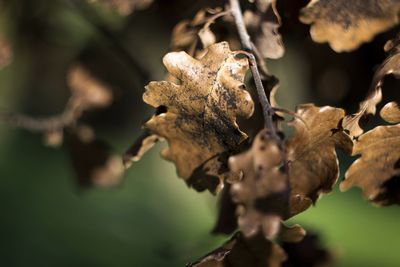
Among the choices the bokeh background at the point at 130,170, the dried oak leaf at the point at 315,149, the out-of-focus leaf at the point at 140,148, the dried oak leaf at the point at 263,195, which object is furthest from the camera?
the bokeh background at the point at 130,170

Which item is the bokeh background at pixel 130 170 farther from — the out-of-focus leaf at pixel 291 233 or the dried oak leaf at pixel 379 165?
the out-of-focus leaf at pixel 291 233

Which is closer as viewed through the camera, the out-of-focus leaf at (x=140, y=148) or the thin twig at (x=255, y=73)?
the thin twig at (x=255, y=73)

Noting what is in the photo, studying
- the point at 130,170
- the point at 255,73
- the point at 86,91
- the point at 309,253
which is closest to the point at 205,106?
the point at 255,73

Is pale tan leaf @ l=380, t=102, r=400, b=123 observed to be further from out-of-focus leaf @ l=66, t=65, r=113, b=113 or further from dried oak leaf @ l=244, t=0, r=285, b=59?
out-of-focus leaf @ l=66, t=65, r=113, b=113

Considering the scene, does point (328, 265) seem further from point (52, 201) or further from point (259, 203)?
point (52, 201)

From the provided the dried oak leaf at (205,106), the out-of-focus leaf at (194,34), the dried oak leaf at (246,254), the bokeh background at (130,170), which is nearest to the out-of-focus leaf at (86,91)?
the bokeh background at (130,170)

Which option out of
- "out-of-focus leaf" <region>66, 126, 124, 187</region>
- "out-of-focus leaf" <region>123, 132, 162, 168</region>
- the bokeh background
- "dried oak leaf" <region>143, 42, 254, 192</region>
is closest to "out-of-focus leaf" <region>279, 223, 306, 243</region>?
"dried oak leaf" <region>143, 42, 254, 192</region>

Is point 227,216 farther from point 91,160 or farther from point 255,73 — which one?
point 91,160
